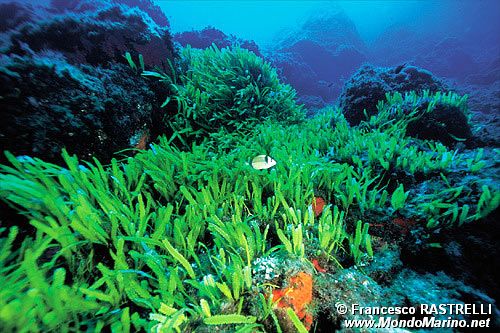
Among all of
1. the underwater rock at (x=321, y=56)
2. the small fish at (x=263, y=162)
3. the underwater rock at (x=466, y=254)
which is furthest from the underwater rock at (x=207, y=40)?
the underwater rock at (x=466, y=254)

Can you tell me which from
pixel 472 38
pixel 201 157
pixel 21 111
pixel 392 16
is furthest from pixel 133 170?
pixel 392 16

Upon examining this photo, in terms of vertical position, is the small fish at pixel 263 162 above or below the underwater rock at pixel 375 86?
below

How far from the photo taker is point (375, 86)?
6238 mm

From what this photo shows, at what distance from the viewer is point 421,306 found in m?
1.60

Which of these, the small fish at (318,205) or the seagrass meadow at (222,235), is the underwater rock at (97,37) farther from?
the small fish at (318,205)

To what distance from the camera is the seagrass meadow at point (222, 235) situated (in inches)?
57.5

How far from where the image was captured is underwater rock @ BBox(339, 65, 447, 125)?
20.3 feet

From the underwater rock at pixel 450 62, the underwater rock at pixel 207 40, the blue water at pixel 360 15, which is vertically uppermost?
the blue water at pixel 360 15

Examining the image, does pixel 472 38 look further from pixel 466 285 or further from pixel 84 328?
pixel 84 328

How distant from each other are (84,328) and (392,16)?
217 ft

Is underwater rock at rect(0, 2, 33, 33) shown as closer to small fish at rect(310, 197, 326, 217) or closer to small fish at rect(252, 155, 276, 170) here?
small fish at rect(252, 155, 276, 170)

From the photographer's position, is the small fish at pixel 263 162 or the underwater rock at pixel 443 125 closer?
the small fish at pixel 263 162

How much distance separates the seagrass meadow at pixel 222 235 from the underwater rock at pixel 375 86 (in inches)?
108

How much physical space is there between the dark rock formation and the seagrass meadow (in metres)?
0.35
